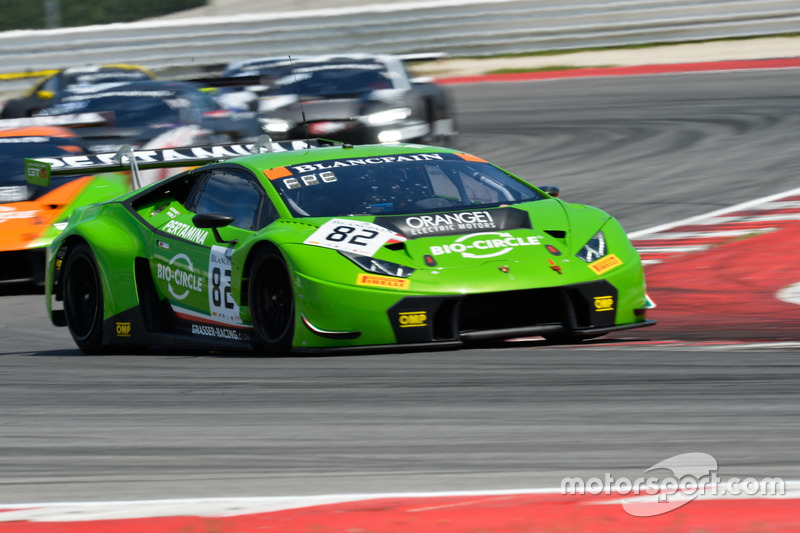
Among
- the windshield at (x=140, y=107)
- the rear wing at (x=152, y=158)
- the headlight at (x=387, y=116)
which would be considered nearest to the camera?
the rear wing at (x=152, y=158)

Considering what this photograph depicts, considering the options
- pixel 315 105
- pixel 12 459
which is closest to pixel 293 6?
pixel 315 105

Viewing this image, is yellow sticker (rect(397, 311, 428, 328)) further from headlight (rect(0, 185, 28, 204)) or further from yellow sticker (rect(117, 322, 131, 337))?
headlight (rect(0, 185, 28, 204))

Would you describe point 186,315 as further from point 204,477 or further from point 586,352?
point 204,477

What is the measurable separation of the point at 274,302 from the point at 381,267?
26.1 inches

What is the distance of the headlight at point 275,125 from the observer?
1594cm

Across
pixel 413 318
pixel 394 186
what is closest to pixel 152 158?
pixel 394 186

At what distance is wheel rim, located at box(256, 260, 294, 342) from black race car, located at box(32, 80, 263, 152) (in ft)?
23.5

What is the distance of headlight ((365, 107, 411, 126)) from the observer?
1538cm

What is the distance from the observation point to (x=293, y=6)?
1034 inches

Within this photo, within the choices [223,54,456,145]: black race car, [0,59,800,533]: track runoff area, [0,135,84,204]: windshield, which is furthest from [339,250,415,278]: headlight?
[223,54,456,145]: black race car

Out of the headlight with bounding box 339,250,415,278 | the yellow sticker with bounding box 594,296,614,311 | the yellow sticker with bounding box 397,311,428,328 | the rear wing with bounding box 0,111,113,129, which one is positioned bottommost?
the rear wing with bounding box 0,111,113,129

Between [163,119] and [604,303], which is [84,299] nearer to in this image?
[604,303]

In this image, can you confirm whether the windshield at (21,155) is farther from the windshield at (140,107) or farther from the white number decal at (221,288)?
the white number decal at (221,288)

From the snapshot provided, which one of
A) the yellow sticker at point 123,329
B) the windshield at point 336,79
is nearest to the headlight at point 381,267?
the yellow sticker at point 123,329
